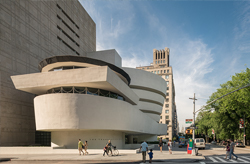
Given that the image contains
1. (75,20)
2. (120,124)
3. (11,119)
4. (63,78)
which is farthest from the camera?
(75,20)

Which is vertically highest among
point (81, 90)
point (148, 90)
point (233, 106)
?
point (148, 90)

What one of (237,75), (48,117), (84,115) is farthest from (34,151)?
(237,75)

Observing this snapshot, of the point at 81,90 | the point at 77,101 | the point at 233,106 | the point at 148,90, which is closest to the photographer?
the point at 77,101

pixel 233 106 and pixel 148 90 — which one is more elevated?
pixel 148 90

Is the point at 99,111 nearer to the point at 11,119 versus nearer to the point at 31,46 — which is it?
the point at 11,119

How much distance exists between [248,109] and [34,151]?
125ft

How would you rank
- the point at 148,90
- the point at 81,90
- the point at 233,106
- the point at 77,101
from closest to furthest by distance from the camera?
the point at 77,101 < the point at 81,90 < the point at 233,106 < the point at 148,90

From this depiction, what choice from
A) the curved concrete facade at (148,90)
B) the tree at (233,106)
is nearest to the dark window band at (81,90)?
the curved concrete facade at (148,90)

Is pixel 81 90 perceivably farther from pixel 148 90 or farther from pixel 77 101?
pixel 148 90

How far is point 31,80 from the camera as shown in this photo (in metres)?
25.8

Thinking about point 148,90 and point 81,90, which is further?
point 148,90

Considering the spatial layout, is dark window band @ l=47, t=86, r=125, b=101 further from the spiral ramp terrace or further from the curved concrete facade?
the curved concrete facade

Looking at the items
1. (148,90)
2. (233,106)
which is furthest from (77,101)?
A: (233,106)

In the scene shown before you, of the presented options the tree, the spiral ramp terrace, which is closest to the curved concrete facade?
the tree
